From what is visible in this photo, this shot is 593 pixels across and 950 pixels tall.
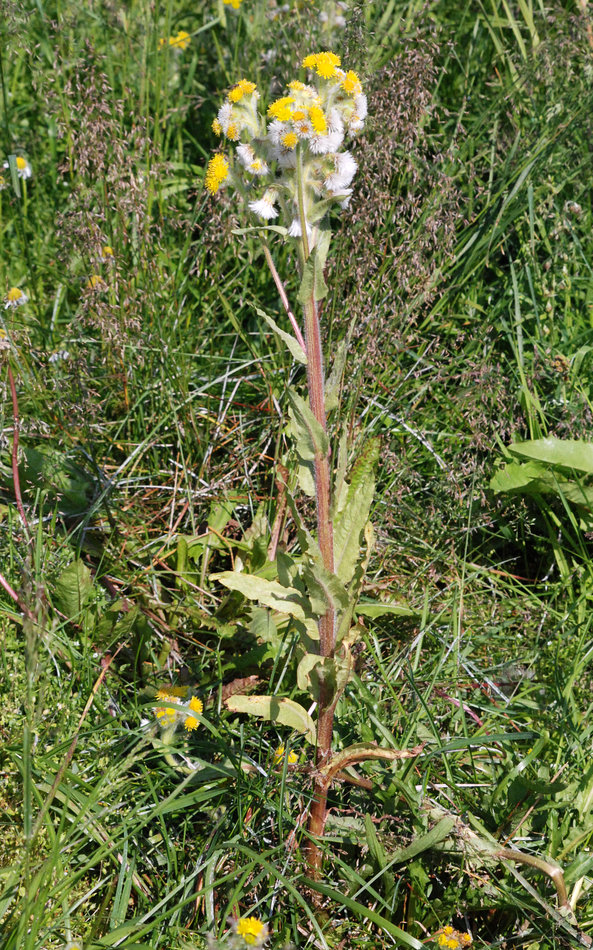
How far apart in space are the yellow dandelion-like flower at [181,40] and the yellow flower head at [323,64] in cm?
214

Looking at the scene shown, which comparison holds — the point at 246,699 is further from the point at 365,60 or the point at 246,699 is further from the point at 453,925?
the point at 365,60

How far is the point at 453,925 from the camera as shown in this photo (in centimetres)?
175

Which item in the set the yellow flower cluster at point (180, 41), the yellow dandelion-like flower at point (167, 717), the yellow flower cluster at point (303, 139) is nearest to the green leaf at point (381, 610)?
the yellow dandelion-like flower at point (167, 717)

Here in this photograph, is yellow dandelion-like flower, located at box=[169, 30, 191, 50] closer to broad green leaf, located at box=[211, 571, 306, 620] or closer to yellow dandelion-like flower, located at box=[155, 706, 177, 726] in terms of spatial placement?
broad green leaf, located at box=[211, 571, 306, 620]

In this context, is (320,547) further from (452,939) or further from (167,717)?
(452,939)

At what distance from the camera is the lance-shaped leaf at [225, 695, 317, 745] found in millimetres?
1606

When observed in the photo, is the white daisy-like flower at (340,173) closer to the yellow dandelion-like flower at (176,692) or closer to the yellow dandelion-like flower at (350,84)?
A: the yellow dandelion-like flower at (350,84)

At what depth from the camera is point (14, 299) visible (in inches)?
101

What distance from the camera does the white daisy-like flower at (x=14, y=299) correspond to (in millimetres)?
2458

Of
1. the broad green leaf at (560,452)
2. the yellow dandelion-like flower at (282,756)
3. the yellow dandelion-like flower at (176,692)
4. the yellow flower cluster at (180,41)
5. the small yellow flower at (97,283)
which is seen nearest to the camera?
the yellow dandelion-like flower at (282,756)

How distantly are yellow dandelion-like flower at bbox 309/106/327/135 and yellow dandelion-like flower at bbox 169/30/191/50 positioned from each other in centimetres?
221

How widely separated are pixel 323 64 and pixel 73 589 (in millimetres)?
1268

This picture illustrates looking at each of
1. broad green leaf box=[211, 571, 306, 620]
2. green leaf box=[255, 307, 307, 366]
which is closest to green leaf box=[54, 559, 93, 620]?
broad green leaf box=[211, 571, 306, 620]

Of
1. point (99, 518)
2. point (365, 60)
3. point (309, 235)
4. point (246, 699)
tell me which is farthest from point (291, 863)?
point (365, 60)
